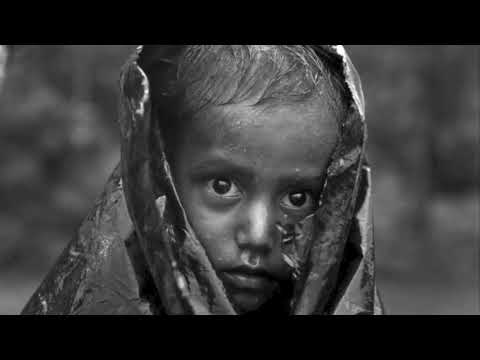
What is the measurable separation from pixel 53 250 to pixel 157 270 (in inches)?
453

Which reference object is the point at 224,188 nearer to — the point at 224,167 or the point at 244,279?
the point at 224,167

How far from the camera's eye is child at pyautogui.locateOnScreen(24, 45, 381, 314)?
1846mm

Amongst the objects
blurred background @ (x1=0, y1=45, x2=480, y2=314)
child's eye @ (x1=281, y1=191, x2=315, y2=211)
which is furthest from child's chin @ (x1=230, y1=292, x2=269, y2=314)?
blurred background @ (x1=0, y1=45, x2=480, y2=314)

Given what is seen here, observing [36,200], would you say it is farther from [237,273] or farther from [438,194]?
[237,273]

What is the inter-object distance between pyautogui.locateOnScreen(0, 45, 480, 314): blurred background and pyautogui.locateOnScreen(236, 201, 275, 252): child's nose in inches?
412

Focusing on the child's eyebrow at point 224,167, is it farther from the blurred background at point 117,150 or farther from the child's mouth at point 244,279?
the blurred background at point 117,150

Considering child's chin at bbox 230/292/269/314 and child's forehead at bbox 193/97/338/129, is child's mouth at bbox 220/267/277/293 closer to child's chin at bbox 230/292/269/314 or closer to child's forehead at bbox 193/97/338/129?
child's chin at bbox 230/292/269/314

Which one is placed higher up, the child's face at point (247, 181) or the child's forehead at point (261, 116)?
the child's forehead at point (261, 116)

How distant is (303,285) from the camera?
6.37 ft

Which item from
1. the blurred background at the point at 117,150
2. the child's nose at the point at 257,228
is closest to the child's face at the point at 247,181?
the child's nose at the point at 257,228

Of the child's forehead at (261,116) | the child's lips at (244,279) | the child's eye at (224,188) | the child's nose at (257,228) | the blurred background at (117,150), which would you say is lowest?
the blurred background at (117,150)

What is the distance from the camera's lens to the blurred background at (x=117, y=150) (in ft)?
41.6

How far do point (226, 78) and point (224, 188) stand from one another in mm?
294

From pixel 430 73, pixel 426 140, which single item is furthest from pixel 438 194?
pixel 430 73
